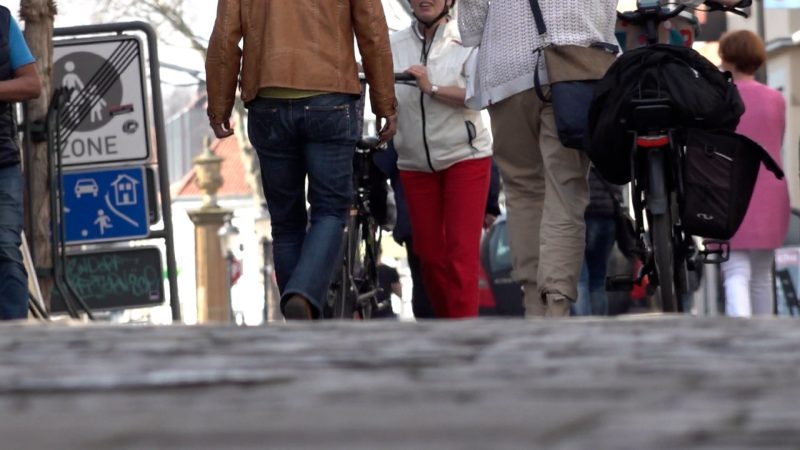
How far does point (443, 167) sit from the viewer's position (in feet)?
32.8

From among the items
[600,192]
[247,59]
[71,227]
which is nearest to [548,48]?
[247,59]

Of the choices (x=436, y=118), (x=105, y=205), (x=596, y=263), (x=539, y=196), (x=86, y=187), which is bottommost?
(x=596, y=263)

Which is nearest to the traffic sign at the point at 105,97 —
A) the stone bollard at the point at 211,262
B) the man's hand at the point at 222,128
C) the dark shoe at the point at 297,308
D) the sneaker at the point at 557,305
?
the man's hand at the point at 222,128

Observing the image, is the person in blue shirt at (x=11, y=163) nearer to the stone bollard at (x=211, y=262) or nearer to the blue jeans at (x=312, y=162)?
the blue jeans at (x=312, y=162)

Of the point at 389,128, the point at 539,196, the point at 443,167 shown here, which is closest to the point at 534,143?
the point at 539,196

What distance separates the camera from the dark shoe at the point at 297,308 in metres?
7.82

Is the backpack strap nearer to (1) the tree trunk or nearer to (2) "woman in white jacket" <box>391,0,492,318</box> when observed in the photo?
(2) "woman in white jacket" <box>391,0,492,318</box>

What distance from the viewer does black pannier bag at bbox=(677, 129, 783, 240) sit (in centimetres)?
789

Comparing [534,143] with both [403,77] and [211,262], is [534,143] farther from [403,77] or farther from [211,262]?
[211,262]

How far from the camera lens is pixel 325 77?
26.9 feet

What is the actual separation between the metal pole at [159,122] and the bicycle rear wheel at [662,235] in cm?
578

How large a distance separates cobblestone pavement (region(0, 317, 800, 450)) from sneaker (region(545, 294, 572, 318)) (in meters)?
4.48

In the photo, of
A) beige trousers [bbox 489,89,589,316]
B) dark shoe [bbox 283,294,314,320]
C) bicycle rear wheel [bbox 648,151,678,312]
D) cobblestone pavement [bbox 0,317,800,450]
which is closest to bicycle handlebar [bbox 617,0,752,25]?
beige trousers [bbox 489,89,589,316]

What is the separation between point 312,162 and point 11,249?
159 centimetres
